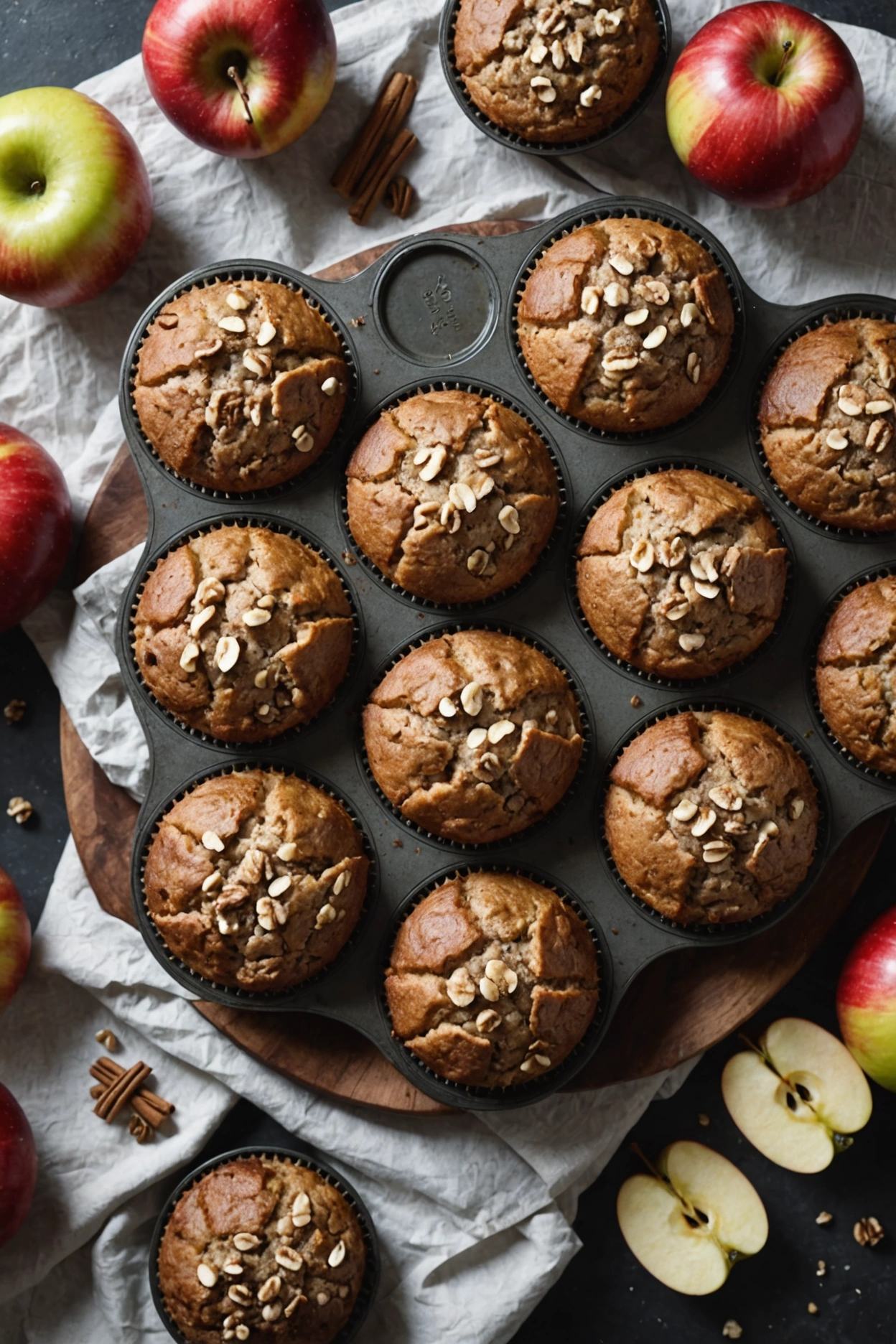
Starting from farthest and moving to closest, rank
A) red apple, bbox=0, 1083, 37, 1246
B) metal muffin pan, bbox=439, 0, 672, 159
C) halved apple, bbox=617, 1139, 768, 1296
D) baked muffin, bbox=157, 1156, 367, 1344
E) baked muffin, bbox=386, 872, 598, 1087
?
halved apple, bbox=617, 1139, 768, 1296 → metal muffin pan, bbox=439, 0, 672, 159 → red apple, bbox=0, 1083, 37, 1246 → baked muffin, bbox=157, 1156, 367, 1344 → baked muffin, bbox=386, 872, 598, 1087

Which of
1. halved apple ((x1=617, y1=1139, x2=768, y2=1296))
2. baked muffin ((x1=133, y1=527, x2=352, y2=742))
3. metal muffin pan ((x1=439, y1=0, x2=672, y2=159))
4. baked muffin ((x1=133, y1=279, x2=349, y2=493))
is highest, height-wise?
metal muffin pan ((x1=439, y1=0, x2=672, y2=159))

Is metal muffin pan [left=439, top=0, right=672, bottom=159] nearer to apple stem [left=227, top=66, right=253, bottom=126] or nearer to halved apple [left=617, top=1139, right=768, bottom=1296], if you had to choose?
apple stem [left=227, top=66, right=253, bottom=126]

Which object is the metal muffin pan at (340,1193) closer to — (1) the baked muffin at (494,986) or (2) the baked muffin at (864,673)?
(1) the baked muffin at (494,986)

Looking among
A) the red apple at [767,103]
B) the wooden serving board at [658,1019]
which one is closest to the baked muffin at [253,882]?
the wooden serving board at [658,1019]

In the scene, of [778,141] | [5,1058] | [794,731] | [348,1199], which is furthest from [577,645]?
[5,1058]

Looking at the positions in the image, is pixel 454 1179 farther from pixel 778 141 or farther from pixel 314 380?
pixel 778 141

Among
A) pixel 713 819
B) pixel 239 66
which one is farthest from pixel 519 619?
pixel 239 66

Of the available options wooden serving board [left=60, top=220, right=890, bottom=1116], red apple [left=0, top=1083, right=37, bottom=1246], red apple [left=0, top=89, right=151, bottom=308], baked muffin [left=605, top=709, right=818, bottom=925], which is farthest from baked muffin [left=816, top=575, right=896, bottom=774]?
red apple [left=0, top=1083, right=37, bottom=1246]
